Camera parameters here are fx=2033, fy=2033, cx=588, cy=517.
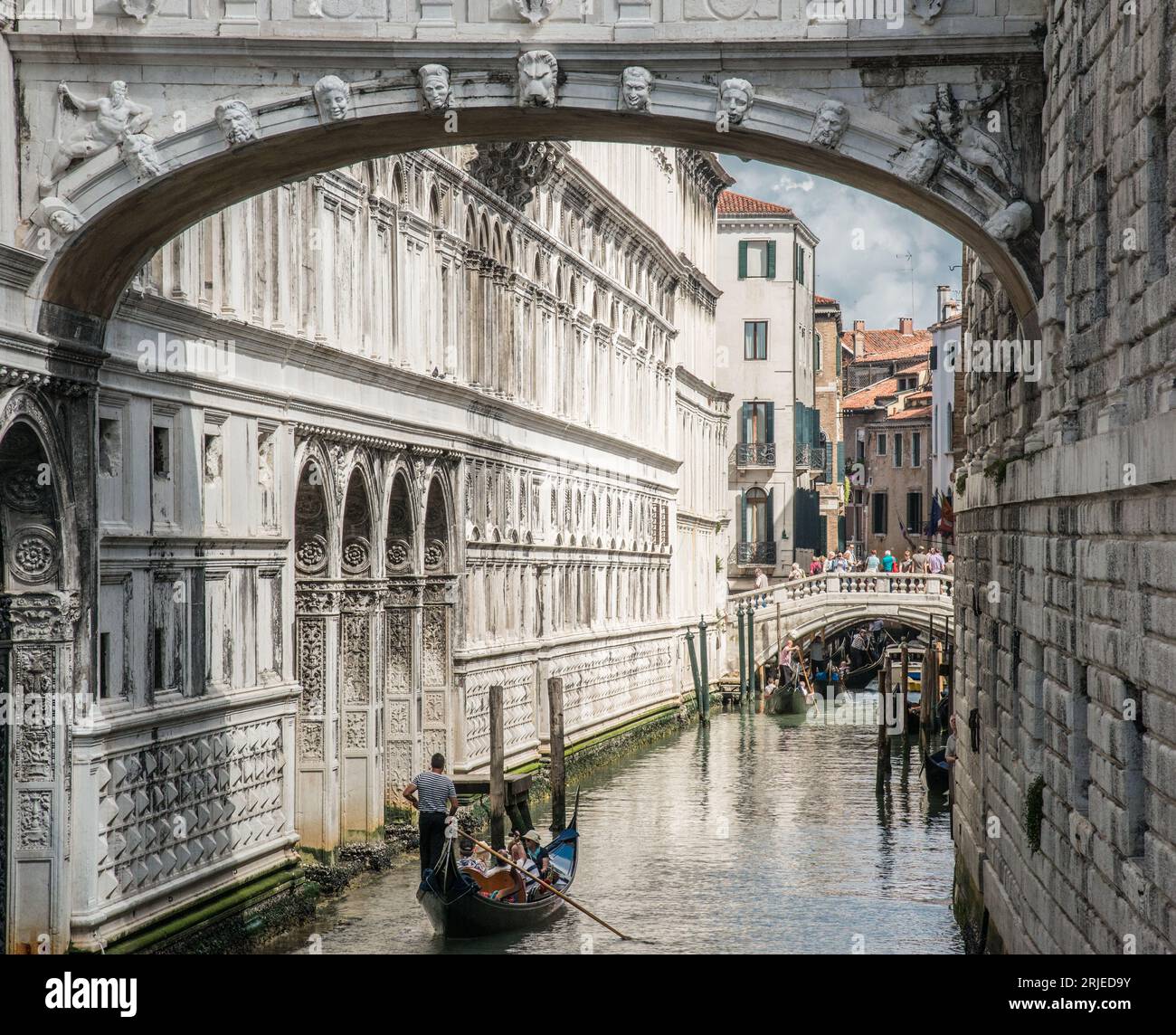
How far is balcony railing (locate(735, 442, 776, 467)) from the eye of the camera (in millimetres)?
48312

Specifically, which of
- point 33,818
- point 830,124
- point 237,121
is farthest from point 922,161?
point 33,818

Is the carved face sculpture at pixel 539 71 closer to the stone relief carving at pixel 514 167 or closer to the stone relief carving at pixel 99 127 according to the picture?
the stone relief carving at pixel 99 127

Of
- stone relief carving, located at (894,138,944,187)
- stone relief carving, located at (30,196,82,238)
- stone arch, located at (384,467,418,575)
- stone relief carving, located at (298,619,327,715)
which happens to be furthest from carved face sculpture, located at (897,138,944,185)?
stone arch, located at (384,467,418,575)

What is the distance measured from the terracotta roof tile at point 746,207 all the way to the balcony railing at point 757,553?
26.0ft

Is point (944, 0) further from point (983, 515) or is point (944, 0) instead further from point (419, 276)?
point (419, 276)

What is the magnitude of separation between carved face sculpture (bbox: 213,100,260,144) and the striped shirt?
6326mm

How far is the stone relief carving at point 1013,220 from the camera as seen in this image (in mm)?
9734

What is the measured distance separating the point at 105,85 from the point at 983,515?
6264mm

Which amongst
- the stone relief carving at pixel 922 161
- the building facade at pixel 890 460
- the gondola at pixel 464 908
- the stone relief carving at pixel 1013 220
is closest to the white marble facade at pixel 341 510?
the gondola at pixel 464 908

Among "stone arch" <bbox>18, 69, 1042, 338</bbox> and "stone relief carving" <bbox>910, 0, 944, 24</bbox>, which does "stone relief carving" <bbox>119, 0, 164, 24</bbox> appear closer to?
"stone arch" <bbox>18, 69, 1042, 338</bbox>

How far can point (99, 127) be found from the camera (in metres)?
10.3

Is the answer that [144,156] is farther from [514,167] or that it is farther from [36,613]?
[514,167]

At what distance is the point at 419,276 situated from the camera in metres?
18.6

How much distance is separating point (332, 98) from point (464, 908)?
684 cm
